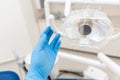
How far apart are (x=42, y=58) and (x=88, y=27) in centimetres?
24

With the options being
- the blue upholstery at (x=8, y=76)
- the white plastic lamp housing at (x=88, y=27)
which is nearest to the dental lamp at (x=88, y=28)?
the white plastic lamp housing at (x=88, y=27)

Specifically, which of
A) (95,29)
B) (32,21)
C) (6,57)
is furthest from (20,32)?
(95,29)

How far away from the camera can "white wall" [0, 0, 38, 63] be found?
1506mm

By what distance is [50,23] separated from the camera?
2.63ft

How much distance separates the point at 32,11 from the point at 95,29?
94 centimetres

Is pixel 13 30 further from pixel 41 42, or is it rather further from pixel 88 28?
pixel 88 28

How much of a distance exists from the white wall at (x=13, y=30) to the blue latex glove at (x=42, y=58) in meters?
0.81

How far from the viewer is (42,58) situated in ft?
2.59

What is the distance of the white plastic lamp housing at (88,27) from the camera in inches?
28.9

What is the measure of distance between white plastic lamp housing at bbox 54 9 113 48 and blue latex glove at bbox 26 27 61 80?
77mm

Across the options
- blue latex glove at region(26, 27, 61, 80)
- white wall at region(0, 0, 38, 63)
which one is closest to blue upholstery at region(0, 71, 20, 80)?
white wall at region(0, 0, 38, 63)

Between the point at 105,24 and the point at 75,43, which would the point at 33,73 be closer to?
the point at 75,43

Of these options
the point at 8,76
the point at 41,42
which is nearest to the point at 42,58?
the point at 41,42

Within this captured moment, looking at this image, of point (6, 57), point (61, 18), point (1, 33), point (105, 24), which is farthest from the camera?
point (6, 57)
